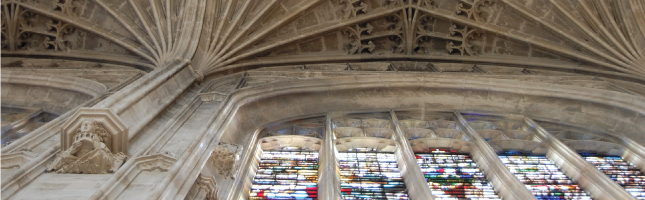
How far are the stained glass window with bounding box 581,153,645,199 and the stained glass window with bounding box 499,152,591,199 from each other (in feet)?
2.10

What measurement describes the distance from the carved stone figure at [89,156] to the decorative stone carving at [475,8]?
7.90m

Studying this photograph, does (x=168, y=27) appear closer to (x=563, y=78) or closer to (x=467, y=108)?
(x=467, y=108)

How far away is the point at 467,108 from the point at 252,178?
453cm

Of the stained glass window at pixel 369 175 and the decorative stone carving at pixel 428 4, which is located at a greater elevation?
the decorative stone carving at pixel 428 4

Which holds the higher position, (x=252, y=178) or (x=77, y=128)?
(x=252, y=178)

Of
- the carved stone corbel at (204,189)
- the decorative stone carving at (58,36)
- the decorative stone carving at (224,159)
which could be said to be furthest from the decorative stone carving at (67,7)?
the carved stone corbel at (204,189)

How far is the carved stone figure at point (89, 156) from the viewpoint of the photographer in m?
4.63

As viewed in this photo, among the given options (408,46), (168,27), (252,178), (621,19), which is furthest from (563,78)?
(168,27)

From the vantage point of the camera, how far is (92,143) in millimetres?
4824

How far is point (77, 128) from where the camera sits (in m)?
4.95

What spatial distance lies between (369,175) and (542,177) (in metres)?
2.23

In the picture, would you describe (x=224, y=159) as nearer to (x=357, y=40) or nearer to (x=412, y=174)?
(x=412, y=174)

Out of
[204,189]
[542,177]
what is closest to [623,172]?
[542,177]

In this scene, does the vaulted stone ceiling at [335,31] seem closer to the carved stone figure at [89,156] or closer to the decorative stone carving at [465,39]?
the decorative stone carving at [465,39]
